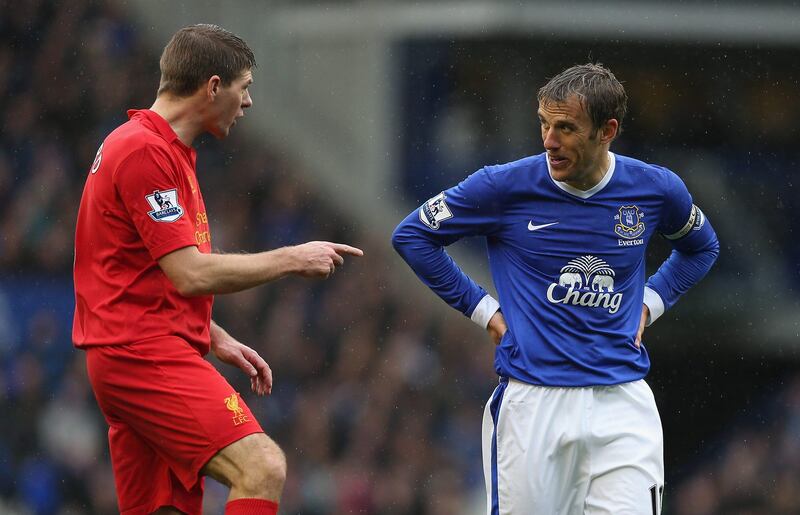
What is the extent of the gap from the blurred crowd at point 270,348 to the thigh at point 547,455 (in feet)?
20.3

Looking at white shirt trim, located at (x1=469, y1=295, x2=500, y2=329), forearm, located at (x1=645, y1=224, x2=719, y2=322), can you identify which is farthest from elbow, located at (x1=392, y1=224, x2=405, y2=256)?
forearm, located at (x1=645, y1=224, x2=719, y2=322)

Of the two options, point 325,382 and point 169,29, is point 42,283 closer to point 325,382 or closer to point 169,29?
point 325,382

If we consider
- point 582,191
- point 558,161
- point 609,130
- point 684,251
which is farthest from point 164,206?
point 684,251

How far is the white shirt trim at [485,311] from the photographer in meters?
4.87

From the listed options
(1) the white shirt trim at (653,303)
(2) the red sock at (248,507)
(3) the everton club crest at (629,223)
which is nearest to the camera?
(2) the red sock at (248,507)

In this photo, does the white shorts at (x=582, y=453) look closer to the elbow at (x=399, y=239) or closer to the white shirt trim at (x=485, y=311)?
the white shirt trim at (x=485, y=311)

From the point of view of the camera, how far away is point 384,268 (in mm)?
15531

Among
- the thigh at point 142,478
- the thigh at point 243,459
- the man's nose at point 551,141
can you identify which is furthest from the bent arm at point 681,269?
the thigh at point 142,478

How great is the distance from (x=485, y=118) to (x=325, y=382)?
4434 millimetres

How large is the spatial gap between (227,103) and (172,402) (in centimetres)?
107

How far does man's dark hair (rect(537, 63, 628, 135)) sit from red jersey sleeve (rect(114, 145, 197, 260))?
53.8 inches

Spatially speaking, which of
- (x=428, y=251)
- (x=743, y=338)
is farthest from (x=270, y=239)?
(x=428, y=251)

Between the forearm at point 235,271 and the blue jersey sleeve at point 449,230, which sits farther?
the blue jersey sleeve at point 449,230

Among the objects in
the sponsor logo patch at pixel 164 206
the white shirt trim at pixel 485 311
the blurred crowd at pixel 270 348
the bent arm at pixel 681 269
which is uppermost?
the sponsor logo patch at pixel 164 206
